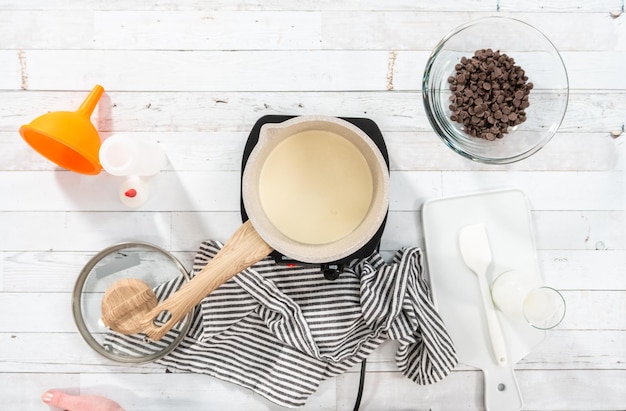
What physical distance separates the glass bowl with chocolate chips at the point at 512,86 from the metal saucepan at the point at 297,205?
21 centimetres

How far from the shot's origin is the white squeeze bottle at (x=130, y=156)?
88 centimetres

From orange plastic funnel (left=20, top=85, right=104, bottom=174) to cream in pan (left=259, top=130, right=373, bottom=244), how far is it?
1.01ft

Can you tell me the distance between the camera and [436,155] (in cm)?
98

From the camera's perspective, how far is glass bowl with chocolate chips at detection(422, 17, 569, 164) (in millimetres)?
883

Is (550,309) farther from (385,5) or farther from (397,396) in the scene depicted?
(385,5)

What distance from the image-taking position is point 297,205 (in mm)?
812

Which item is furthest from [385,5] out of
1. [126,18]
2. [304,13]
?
[126,18]

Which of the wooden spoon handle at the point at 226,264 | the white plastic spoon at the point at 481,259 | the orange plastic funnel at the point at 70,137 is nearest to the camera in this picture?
the wooden spoon handle at the point at 226,264

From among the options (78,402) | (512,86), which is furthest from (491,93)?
(78,402)

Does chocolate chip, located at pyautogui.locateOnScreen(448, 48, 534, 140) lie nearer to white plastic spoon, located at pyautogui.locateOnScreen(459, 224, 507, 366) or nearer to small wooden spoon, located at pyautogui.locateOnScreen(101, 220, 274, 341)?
white plastic spoon, located at pyautogui.locateOnScreen(459, 224, 507, 366)

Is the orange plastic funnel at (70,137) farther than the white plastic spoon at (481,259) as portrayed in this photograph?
No

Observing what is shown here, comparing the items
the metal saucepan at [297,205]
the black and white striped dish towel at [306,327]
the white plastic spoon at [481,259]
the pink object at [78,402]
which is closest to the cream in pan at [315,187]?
the metal saucepan at [297,205]

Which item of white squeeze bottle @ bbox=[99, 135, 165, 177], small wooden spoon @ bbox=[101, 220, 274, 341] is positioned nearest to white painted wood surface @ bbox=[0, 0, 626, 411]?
white squeeze bottle @ bbox=[99, 135, 165, 177]

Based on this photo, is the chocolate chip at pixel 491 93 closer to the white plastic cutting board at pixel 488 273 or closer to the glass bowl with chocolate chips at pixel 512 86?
the glass bowl with chocolate chips at pixel 512 86
